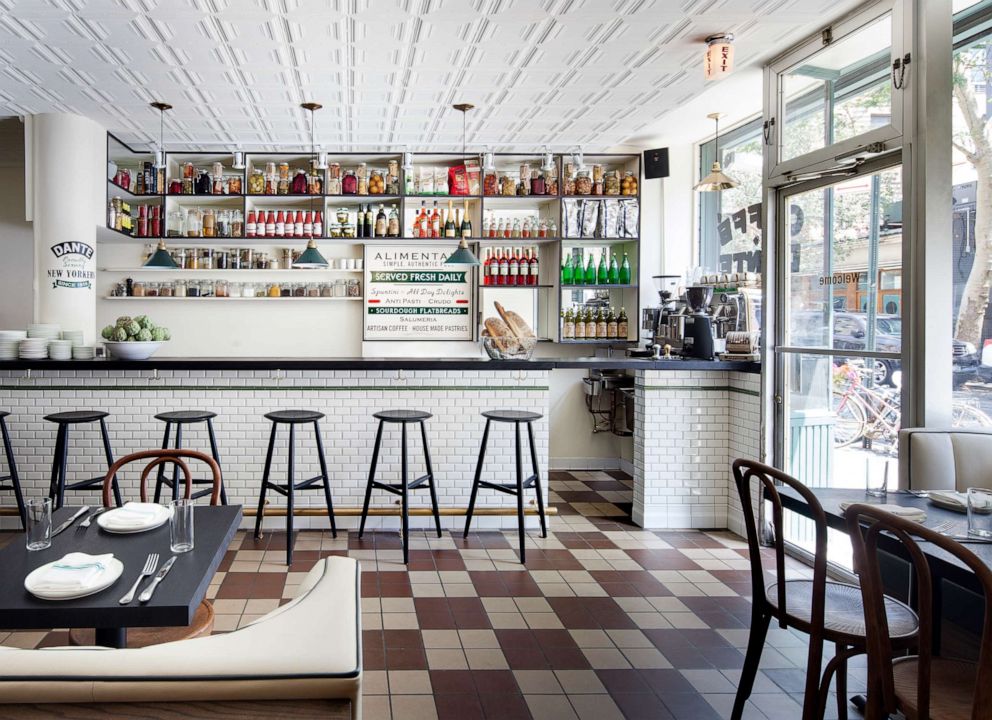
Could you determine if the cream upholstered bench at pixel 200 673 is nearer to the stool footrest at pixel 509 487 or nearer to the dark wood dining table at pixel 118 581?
the dark wood dining table at pixel 118 581

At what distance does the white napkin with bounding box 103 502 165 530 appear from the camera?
2293 millimetres

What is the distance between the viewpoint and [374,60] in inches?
185

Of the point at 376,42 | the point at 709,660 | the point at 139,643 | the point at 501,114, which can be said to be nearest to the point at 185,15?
the point at 376,42

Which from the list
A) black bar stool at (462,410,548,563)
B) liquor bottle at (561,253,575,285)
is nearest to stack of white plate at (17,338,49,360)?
black bar stool at (462,410,548,563)

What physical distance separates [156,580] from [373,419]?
349 cm

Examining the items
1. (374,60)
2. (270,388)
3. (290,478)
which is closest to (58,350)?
(270,388)

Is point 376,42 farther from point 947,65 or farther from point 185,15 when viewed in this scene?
point 947,65

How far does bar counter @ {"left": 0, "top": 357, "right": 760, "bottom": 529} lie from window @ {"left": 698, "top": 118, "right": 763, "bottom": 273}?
1641mm

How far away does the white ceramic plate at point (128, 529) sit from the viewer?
228cm

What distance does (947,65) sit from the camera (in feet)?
11.7

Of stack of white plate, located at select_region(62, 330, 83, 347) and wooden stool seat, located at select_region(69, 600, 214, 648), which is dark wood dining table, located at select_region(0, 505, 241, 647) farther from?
stack of white plate, located at select_region(62, 330, 83, 347)

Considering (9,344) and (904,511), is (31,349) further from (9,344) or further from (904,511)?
(904,511)

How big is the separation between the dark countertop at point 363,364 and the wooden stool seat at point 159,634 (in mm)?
2845

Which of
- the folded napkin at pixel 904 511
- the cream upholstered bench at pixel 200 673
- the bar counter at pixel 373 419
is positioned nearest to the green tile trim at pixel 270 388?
the bar counter at pixel 373 419
